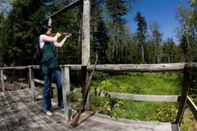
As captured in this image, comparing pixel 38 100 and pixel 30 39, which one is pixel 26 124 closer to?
pixel 38 100

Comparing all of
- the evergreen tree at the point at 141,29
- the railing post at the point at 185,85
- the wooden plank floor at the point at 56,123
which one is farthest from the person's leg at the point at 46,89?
the evergreen tree at the point at 141,29

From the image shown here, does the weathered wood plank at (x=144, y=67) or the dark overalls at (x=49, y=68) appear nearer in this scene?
the weathered wood plank at (x=144, y=67)

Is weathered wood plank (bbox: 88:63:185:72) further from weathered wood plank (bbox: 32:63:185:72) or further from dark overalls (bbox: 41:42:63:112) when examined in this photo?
dark overalls (bbox: 41:42:63:112)

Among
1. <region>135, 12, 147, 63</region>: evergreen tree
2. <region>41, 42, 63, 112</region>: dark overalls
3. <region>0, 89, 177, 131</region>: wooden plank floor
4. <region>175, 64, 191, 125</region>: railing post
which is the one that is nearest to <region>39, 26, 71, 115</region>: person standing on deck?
<region>41, 42, 63, 112</region>: dark overalls

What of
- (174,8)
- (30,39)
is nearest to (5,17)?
(30,39)

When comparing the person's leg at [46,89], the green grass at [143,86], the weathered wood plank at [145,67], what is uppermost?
the weathered wood plank at [145,67]

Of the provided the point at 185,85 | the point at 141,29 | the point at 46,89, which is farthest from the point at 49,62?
the point at 141,29

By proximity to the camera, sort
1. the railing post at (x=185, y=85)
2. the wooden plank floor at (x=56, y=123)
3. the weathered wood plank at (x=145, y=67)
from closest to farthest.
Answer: the railing post at (x=185, y=85), the weathered wood plank at (x=145, y=67), the wooden plank floor at (x=56, y=123)

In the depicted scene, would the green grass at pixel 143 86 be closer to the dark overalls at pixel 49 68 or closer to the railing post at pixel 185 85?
the dark overalls at pixel 49 68

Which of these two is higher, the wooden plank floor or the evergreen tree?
the evergreen tree

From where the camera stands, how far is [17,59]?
16.1m

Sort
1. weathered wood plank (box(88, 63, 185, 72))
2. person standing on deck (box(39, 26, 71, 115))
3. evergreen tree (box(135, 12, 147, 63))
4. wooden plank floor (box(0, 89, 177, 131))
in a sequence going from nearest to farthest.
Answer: weathered wood plank (box(88, 63, 185, 72)) → wooden plank floor (box(0, 89, 177, 131)) → person standing on deck (box(39, 26, 71, 115)) → evergreen tree (box(135, 12, 147, 63))

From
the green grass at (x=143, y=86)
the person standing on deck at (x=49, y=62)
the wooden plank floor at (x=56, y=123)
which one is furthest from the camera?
the green grass at (x=143, y=86)

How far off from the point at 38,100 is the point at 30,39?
8883mm
